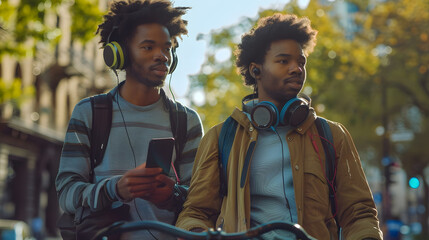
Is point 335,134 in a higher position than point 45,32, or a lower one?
lower

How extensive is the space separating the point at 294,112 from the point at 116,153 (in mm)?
1026

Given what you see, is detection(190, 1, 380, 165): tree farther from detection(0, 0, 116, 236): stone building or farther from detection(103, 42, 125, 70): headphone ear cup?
detection(103, 42, 125, 70): headphone ear cup

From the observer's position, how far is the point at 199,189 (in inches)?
120

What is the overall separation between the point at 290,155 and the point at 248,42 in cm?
75

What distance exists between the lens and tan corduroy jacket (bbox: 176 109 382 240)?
2908 millimetres

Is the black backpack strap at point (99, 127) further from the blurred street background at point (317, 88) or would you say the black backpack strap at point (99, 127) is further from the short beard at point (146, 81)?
the blurred street background at point (317, 88)

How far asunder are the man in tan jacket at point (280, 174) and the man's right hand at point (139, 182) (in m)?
0.21

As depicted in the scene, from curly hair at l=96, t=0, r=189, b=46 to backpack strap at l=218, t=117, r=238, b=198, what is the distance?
0.86 meters

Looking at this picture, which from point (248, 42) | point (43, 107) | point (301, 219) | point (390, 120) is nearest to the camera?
point (301, 219)

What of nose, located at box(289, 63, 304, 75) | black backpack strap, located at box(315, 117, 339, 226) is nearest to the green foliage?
nose, located at box(289, 63, 304, 75)

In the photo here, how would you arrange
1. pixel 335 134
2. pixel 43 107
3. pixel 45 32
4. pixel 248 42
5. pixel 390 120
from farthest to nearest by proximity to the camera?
pixel 390 120
pixel 43 107
pixel 45 32
pixel 248 42
pixel 335 134

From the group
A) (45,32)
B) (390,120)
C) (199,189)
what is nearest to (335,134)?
(199,189)

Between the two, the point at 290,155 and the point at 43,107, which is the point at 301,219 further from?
the point at 43,107

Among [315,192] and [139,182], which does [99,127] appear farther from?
[315,192]
